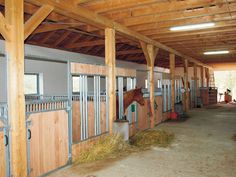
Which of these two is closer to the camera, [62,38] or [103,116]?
[103,116]

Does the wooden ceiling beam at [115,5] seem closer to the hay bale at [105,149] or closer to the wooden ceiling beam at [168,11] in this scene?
the wooden ceiling beam at [168,11]

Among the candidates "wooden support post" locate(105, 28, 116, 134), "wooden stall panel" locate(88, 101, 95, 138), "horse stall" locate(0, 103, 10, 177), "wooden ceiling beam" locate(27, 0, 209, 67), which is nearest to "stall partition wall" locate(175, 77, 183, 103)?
"wooden ceiling beam" locate(27, 0, 209, 67)

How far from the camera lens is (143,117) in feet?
20.8

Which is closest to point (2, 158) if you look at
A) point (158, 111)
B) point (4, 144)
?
point (4, 144)

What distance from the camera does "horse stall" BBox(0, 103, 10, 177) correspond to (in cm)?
261

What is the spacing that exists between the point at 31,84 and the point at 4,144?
14.6 feet

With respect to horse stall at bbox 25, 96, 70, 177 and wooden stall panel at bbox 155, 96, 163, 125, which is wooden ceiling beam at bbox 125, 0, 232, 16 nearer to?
horse stall at bbox 25, 96, 70, 177

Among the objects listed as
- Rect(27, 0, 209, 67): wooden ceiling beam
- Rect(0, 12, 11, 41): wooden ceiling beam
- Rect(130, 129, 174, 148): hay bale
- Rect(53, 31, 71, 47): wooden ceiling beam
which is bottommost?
Rect(130, 129, 174, 148): hay bale

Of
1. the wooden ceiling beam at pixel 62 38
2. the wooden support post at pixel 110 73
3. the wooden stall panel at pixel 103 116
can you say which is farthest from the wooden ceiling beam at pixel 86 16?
the wooden ceiling beam at pixel 62 38

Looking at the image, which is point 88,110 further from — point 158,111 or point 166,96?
point 166,96

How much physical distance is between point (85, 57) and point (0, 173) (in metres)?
6.93

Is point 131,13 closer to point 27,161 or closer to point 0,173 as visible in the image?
point 27,161

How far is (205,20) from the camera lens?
16.1 feet

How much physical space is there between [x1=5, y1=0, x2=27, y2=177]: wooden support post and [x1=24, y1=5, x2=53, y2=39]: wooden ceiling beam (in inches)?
8.4
